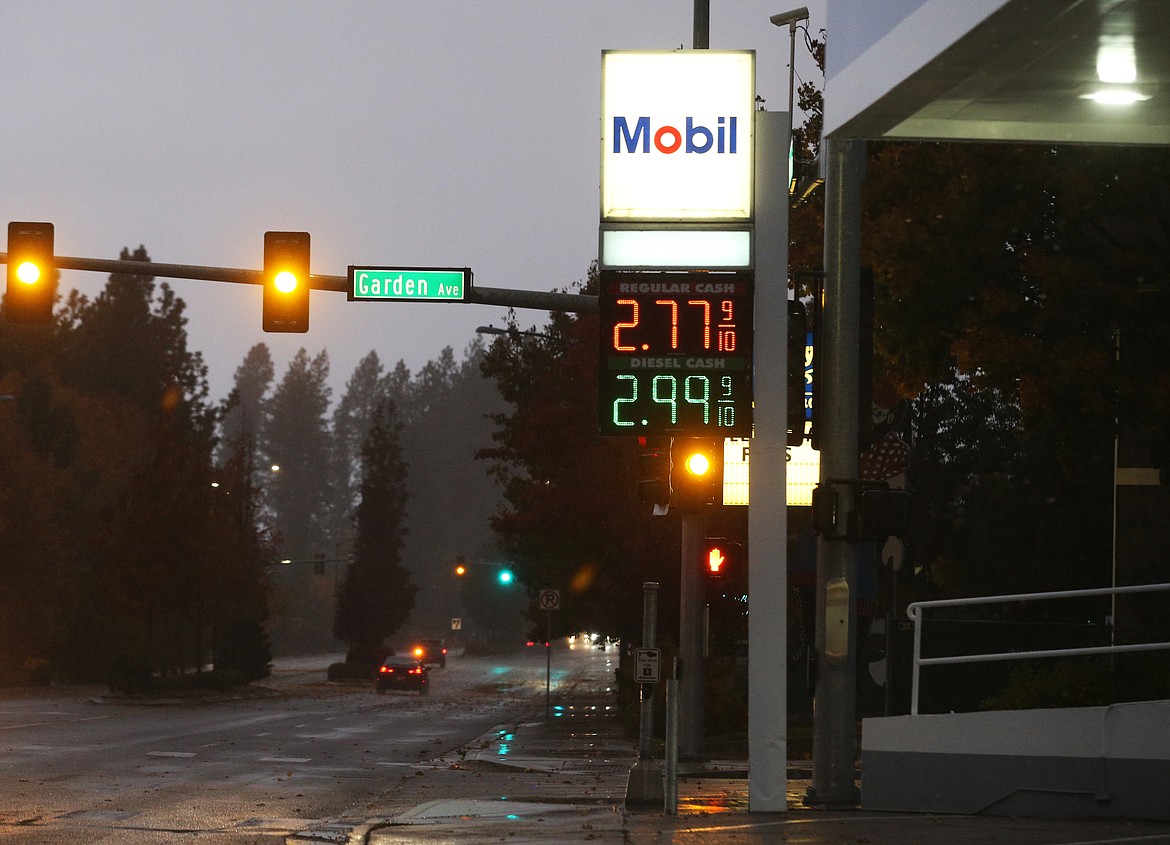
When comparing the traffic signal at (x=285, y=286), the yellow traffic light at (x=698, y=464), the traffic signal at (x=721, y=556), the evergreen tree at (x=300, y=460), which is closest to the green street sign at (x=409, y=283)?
the traffic signal at (x=285, y=286)

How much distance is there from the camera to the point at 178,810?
635 inches

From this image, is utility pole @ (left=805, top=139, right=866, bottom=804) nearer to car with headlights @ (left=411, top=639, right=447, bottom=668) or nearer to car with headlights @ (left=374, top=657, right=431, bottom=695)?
car with headlights @ (left=374, top=657, right=431, bottom=695)

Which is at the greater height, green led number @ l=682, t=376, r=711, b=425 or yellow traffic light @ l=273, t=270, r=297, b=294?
yellow traffic light @ l=273, t=270, r=297, b=294

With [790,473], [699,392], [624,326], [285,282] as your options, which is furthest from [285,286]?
[790,473]

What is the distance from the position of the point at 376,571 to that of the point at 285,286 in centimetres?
7481

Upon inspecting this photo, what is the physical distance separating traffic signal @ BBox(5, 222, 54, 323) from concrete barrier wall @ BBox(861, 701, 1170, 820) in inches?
447

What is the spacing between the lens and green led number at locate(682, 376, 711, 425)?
45.2 feet

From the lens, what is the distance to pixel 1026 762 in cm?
1365

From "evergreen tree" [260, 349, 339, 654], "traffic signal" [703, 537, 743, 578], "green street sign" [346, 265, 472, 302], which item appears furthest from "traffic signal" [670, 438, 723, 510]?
"evergreen tree" [260, 349, 339, 654]

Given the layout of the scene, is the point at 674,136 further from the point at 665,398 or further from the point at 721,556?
the point at 721,556

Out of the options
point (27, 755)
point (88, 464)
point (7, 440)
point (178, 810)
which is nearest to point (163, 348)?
point (88, 464)

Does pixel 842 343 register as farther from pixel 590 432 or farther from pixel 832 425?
pixel 590 432

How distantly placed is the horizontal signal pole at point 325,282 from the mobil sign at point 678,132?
360 centimetres

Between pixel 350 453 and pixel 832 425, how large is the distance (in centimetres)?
17292
